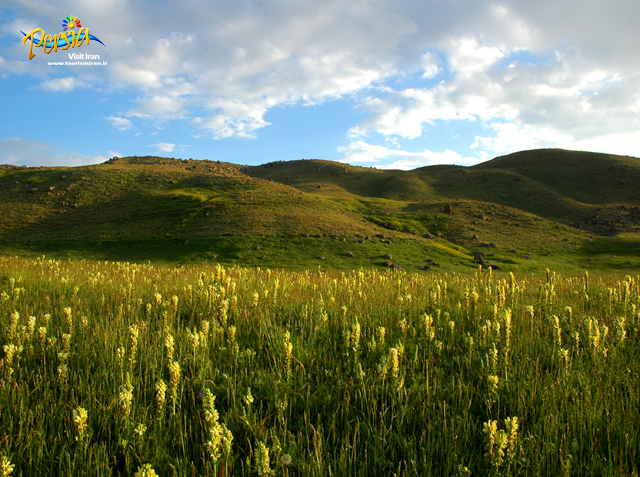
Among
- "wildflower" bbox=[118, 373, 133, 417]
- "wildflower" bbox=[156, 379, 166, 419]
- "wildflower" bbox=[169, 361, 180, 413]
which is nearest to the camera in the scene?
"wildflower" bbox=[118, 373, 133, 417]

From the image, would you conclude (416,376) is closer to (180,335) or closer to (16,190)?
(180,335)

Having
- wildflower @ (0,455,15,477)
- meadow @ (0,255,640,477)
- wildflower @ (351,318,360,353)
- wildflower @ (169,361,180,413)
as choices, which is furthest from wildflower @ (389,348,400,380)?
wildflower @ (0,455,15,477)

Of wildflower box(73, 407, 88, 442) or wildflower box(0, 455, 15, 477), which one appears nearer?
wildflower box(0, 455, 15, 477)

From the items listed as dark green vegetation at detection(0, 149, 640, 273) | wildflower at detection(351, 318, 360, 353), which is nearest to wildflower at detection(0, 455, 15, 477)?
wildflower at detection(351, 318, 360, 353)

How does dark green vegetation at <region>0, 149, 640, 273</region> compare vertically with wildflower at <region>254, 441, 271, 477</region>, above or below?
above

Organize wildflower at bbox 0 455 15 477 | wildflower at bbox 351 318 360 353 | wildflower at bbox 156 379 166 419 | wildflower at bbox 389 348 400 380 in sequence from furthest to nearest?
wildflower at bbox 351 318 360 353, wildflower at bbox 389 348 400 380, wildflower at bbox 156 379 166 419, wildflower at bbox 0 455 15 477

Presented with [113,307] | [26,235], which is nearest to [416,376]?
[113,307]

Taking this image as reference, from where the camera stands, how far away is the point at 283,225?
40.6 metres

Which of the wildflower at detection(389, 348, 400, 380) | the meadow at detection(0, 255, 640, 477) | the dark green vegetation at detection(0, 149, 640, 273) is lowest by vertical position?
the meadow at detection(0, 255, 640, 477)

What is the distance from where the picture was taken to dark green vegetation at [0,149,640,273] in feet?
112

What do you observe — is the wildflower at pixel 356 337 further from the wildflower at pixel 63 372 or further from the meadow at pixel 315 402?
the wildflower at pixel 63 372

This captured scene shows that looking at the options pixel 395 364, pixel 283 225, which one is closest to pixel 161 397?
pixel 395 364

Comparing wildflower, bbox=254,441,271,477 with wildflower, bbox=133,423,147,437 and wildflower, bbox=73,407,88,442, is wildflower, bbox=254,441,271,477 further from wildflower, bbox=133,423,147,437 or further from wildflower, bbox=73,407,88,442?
wildflower, bbox=73,407,88,442

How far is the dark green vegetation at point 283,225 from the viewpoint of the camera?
3419cm
